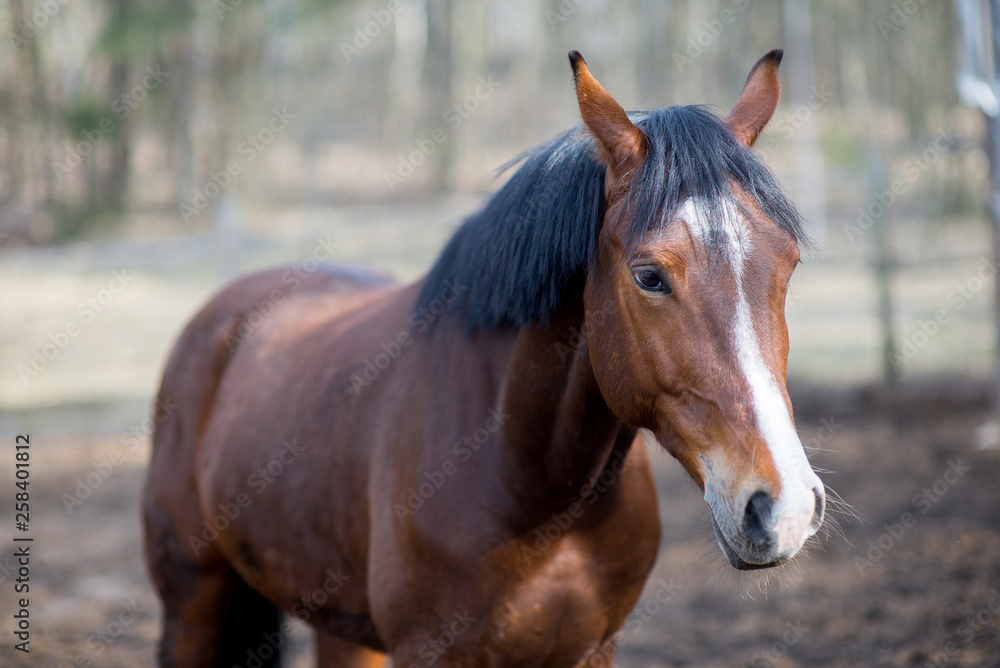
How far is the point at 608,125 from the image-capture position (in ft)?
5.75

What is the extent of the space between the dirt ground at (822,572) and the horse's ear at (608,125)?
1.10m

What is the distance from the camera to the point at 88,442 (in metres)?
7.75

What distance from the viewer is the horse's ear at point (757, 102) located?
189 centimetres

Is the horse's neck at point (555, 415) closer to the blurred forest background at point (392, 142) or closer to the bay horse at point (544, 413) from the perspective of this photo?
the bay horse at point (544, 413)


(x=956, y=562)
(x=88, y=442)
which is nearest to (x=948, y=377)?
(x=956, y=562)

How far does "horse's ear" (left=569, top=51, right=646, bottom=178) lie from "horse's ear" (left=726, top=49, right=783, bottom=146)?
0.29 m

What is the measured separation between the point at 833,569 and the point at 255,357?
3530 mm

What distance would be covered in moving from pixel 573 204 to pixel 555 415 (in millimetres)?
542

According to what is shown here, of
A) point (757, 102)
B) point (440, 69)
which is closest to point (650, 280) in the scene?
point (757, 102)

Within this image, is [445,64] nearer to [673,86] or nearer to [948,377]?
[673,86]

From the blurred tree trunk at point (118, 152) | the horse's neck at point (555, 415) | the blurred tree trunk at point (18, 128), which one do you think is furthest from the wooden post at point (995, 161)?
the blurred tree trunk at point (118, 152)

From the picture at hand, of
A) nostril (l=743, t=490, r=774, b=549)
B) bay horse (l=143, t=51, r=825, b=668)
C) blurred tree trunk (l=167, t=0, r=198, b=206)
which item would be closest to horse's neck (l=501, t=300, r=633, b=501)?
bay horse (l=143, t=51, r=825, b=668)

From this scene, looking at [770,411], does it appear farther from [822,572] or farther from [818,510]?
[822,572]

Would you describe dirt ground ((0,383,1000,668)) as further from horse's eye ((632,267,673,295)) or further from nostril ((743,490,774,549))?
horse's eye ((632,267,673,295))
